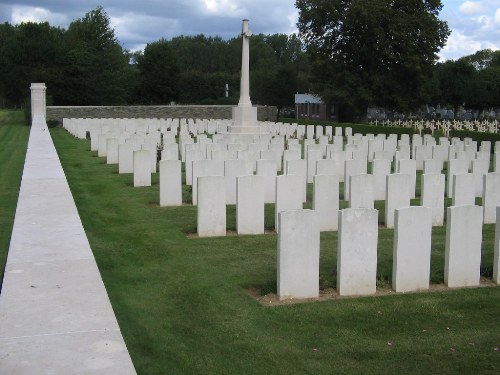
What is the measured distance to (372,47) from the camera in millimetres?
40188

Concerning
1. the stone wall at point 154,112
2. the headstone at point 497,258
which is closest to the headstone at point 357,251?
the headstone at point 497,258

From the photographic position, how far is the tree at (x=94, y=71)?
161 ft

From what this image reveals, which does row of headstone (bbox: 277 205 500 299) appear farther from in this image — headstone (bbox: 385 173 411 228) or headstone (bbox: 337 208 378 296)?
headstone (bbox: 385 173 411 228)

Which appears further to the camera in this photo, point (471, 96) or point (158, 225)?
point (471, 96)

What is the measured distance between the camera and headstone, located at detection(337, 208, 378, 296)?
5934 mm

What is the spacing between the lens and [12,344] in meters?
3.72

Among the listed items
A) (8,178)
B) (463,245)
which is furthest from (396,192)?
(8,178)

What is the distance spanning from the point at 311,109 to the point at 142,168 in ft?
155

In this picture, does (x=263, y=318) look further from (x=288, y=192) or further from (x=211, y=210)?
(x=288, y=192)

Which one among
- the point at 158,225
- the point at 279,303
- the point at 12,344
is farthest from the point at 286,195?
the point at 12,344

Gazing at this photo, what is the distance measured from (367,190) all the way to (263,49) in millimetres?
86200

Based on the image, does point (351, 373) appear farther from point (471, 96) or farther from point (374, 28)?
point (471, 96)

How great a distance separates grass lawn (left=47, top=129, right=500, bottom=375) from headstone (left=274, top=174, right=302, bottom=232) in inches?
26.8

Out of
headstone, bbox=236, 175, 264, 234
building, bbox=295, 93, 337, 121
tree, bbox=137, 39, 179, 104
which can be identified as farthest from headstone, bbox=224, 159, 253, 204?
tree, bbox=137, 39, 179, 104
